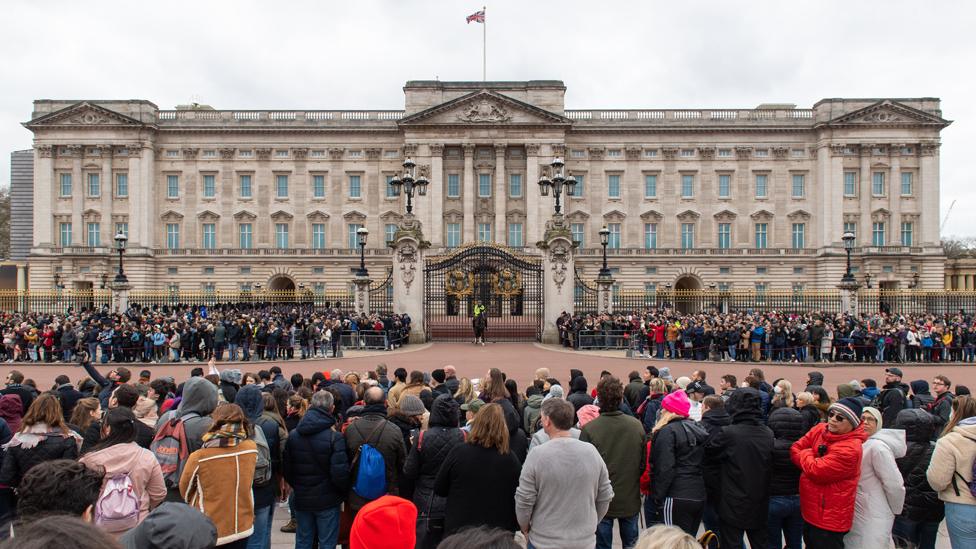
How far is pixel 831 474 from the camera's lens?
5496mm

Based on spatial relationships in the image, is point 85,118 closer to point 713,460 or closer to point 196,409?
point 196,409

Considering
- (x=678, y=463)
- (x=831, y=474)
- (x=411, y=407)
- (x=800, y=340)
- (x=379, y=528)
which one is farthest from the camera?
(x=800, y=340)

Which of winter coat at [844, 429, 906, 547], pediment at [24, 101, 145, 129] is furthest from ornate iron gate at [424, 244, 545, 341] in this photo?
pediment at [24, 101, 145, 129]

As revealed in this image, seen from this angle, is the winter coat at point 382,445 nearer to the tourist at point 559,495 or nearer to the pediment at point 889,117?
the tourist at point 559,495

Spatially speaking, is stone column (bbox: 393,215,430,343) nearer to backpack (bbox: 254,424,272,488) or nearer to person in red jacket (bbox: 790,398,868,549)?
backpack (bbox: 254,424,272,488)

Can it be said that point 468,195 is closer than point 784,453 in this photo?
No

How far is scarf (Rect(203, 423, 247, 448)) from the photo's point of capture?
5168mm

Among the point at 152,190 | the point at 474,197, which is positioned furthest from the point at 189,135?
the point at 474,197

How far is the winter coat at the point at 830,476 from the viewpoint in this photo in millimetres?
5465

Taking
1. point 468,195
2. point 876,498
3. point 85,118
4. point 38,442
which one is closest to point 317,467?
point 38,442

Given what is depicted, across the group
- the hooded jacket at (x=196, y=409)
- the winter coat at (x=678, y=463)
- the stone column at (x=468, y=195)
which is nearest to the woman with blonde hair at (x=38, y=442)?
the hooded jacket at (x=196, y=409)

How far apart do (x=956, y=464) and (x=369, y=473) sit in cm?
516

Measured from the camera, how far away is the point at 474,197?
5659cm

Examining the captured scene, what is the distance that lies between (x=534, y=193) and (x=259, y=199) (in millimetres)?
24375
